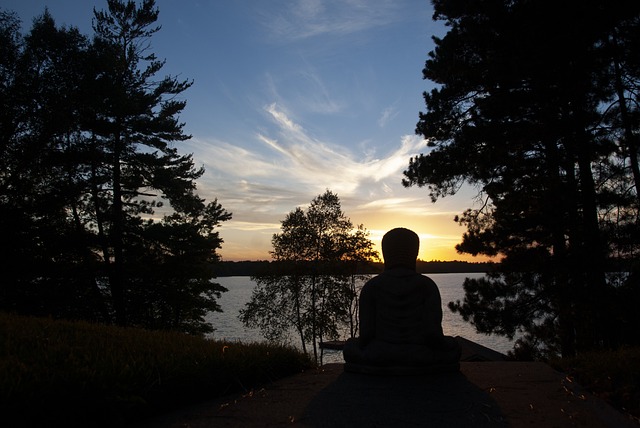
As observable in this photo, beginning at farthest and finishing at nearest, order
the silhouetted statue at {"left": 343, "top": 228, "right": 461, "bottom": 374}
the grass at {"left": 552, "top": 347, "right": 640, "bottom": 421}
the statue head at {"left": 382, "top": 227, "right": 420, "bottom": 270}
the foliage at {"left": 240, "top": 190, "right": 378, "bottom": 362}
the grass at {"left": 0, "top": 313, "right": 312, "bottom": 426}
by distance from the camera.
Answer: the foliage at {"left": 240, "top": 190, "right": 378, "bottom": 362} < the statue head at {"left": 382, "top": 227, "right": 420, "bottom": 270} < the silhouetted statue at {"left": 343, "top": 228, "right": 461, "bottom": 374} < the grass at {"left": 552, "top": 347, "right": 640, "bottom": 421} < the grass at {"left": 0, "top": 313, "right": 312, "bottom": 426}

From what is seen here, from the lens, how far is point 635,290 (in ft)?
33.1

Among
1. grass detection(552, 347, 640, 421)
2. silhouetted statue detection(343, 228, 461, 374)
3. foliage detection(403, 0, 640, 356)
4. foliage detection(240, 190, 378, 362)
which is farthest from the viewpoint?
foliage detection(240, 190, 378, 362)

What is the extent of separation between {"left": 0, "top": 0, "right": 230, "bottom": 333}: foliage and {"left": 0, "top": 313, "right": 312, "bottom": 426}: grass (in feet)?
37.2

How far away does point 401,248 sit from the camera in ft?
25.1

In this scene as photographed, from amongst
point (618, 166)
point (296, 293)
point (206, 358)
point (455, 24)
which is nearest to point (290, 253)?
point (296, 293)

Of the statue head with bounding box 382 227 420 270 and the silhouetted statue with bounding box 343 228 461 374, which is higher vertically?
the statue head with bounding box 382 227 420 270

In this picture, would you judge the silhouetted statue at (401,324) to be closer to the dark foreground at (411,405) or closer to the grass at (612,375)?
the dark foreground at (411,405)

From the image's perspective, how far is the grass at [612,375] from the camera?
194 inches

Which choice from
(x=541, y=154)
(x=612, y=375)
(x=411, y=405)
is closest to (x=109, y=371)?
(x=411, y=405)

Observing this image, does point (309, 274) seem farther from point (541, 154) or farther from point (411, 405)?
point (411, 405)

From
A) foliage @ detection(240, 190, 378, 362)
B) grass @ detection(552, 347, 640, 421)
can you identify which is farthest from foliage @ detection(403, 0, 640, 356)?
foliage @ detection(240, 190, 378, 362)

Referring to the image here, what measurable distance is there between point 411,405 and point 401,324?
2.19 metres

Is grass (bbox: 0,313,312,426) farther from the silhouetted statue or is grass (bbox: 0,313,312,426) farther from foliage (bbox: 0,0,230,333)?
foliage (bbox: 0,0,230,333)

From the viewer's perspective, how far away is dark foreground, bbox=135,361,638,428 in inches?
172
